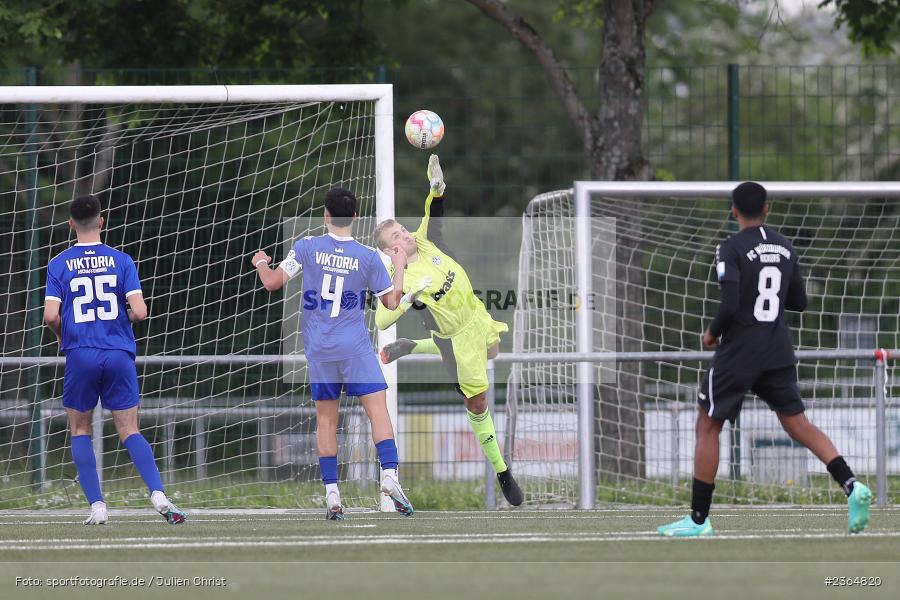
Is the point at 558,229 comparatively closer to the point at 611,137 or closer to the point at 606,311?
the point at 606,311

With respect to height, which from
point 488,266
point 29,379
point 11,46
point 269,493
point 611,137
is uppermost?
point 11,46

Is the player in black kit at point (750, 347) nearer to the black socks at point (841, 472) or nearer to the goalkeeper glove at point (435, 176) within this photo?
the black socks at point (841, 472)

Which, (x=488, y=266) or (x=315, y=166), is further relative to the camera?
(x=488, y=266)

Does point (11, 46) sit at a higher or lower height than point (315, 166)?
higher

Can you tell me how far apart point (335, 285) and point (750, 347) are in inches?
104

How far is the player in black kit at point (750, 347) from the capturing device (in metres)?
7.18

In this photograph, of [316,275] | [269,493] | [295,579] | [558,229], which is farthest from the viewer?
[558,229]

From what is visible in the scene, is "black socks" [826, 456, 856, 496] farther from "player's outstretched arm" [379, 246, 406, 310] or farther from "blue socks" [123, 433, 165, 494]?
"blue socks" [123, 433, 165, 494]

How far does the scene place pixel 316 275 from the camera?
866cm

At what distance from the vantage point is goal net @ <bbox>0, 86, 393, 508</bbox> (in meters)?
11.0

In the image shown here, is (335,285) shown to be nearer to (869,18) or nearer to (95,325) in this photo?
(95,325)

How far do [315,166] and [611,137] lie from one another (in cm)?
305

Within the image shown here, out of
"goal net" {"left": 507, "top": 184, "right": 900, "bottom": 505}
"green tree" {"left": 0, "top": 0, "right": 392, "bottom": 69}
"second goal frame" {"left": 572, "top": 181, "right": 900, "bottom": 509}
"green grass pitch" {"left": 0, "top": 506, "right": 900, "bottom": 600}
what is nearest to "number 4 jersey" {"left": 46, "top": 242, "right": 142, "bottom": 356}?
"green grass pitch" {"left": 0, "top": 506, "right": 900, "bottom": 600}

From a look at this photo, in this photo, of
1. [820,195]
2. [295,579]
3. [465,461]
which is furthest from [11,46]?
[295,579]
